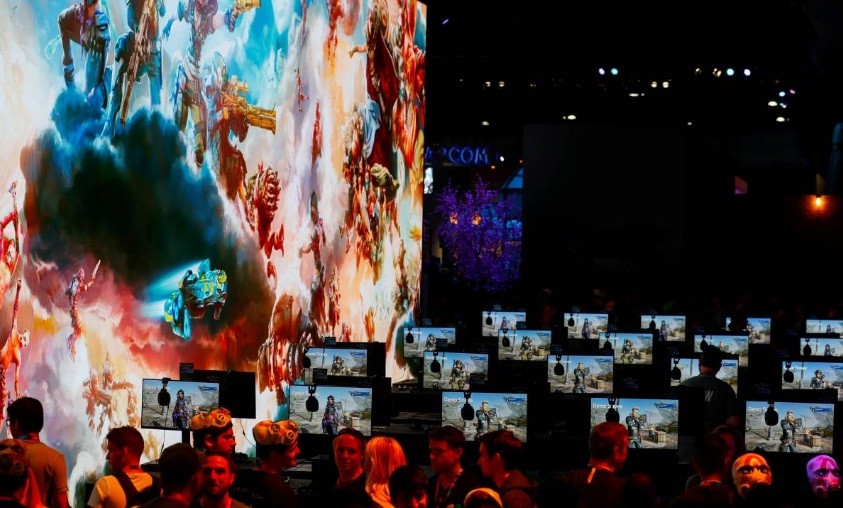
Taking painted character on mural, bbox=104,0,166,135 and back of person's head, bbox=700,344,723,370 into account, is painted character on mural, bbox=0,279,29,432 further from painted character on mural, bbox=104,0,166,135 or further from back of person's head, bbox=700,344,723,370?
back of person's head, bbox=700,344,723,370

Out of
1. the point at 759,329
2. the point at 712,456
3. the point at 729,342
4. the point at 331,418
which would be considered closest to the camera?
the point at 712,456

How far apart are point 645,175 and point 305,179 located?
15.5 metres

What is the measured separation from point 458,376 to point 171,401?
155 inches

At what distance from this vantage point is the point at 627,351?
14719 millimetres

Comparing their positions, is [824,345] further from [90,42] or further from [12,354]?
[12,354]

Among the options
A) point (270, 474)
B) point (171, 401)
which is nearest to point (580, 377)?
point (171, 401)

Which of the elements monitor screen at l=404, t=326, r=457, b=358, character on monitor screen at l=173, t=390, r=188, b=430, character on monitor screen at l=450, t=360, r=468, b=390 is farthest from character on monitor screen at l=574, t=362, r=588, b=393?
character on monitor screen at l=173, t=390, r=188, b=430

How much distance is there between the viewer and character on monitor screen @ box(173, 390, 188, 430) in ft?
29.8

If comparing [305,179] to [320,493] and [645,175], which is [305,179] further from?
[645,175]

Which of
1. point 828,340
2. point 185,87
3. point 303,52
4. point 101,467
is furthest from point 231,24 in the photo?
point 828,340

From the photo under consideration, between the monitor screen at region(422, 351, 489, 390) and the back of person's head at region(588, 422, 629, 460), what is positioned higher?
the monitor screen at region(422, 351, 489, 390)

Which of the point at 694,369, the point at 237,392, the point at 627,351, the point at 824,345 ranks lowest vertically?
the point at 237,392

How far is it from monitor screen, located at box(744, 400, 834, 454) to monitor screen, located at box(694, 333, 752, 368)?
5028 millimetres

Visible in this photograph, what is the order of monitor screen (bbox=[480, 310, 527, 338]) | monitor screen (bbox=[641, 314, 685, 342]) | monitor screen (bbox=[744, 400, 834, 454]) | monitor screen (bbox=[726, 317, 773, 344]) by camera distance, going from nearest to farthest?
1. monitor screen (bbox=[744, 400, 834, 454])
2. monitor screen (bbox=[641, 314, 685, 342])
3. monitor screen (bbox=[726, 317, 773, 344])
4. monitor screen (bbox=[480, 310, 527, 338])
